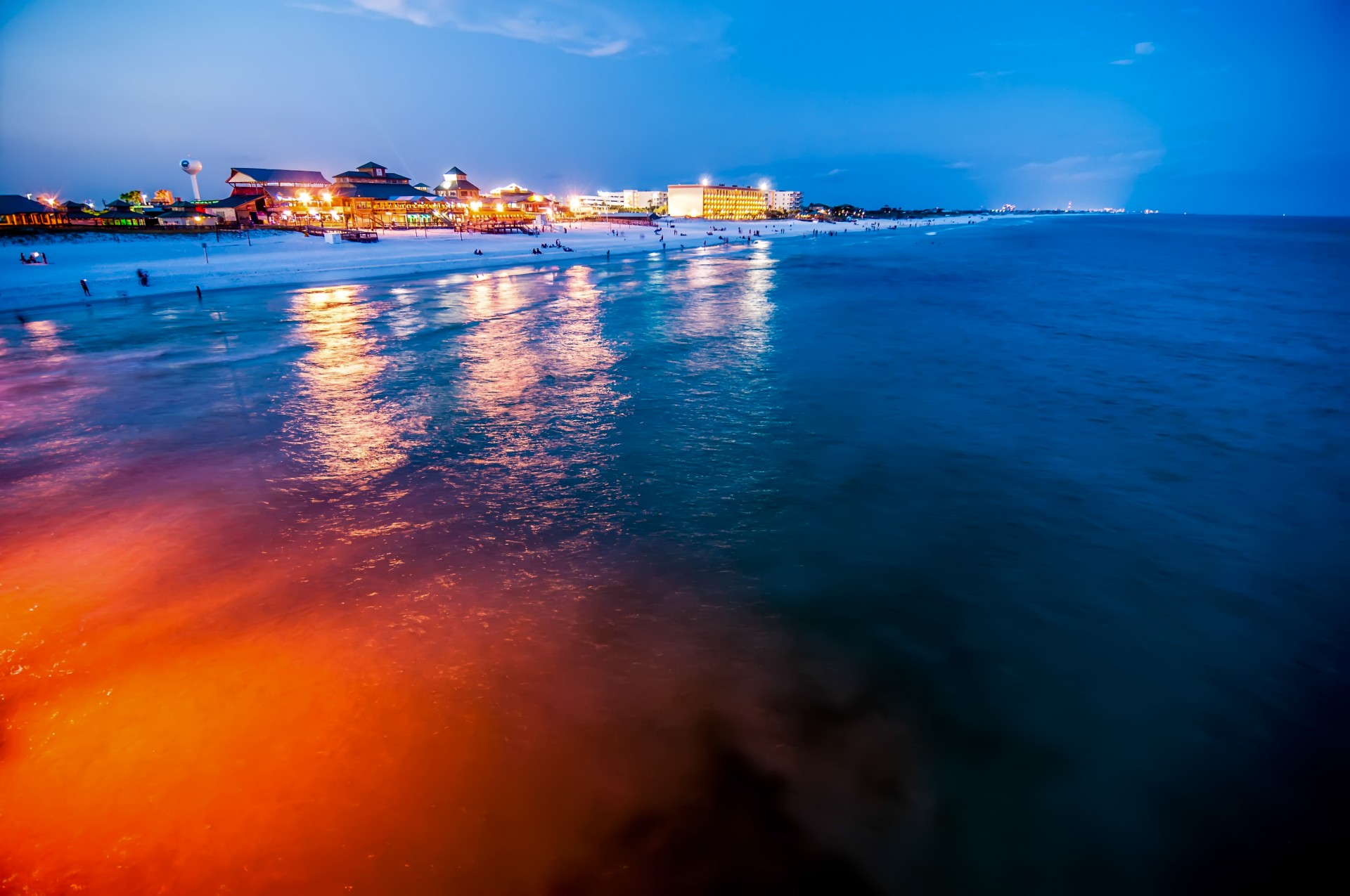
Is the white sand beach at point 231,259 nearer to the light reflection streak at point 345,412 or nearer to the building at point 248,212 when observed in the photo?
the building at point 248,212

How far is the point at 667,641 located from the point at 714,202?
7642 inches

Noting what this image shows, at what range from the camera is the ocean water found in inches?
185

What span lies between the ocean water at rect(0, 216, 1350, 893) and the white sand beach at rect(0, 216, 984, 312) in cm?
2679

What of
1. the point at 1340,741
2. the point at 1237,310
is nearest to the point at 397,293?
the point at 1340,741

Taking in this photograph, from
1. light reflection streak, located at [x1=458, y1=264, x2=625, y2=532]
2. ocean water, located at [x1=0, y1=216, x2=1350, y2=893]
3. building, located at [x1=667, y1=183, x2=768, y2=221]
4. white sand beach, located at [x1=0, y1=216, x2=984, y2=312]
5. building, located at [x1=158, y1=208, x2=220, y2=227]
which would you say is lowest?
ocean water, located at [x1=0, y1=216, x2=1350, y2=893]

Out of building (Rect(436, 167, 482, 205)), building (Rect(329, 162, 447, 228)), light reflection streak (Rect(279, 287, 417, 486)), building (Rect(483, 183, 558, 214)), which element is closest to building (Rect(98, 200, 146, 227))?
building (Rect(329, 162, 447, 228))

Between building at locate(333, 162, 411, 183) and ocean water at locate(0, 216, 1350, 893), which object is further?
building at locate(333, 162, 411, 183)

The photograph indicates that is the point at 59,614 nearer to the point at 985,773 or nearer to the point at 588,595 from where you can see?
the point at 588,595

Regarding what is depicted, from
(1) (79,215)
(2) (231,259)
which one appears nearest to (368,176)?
(1) (79,215)

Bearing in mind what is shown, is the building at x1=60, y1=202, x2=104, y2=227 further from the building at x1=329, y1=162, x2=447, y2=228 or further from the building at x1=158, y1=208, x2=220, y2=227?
the building at x1=329, y1=162, x2=447, y2=228

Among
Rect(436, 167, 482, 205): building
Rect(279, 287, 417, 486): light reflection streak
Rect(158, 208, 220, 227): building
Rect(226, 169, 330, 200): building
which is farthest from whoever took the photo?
Rect(436, 167, 482, 205): building

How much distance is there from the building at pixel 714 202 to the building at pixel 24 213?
→ 14842 cm

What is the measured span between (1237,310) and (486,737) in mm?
42778

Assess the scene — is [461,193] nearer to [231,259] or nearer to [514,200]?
[514,200]
